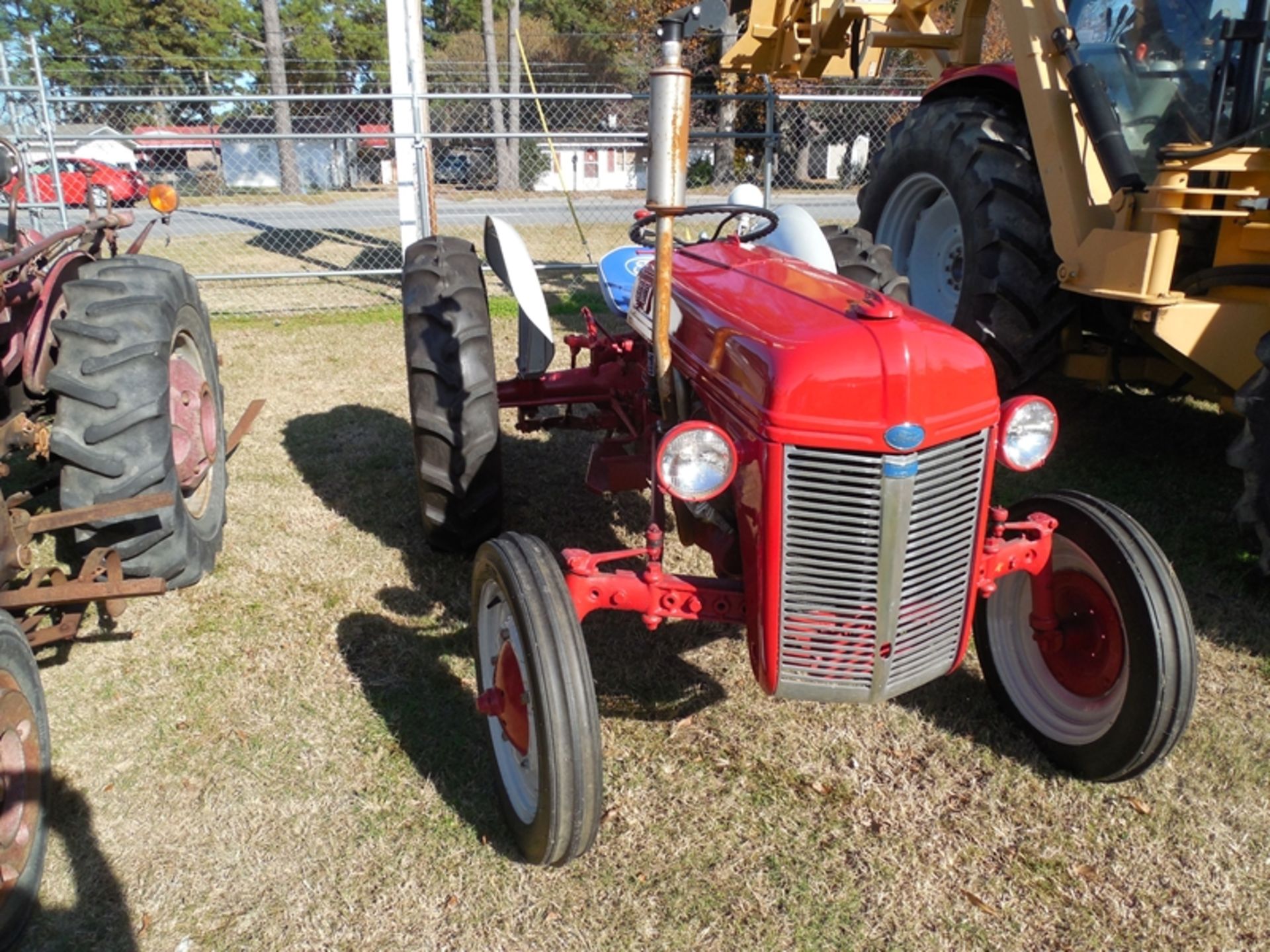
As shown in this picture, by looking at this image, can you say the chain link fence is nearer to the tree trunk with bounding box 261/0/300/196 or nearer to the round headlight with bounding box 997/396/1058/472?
the tree trunk with bounding box 261/0/300/196

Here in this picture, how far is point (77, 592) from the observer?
2.49 m

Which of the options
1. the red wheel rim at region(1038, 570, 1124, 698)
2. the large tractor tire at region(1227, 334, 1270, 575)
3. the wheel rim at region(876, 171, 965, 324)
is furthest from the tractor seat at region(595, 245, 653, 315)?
the large tractor tire at region(1227, 334, 1270, 575)

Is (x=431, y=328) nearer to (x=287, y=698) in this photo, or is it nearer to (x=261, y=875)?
(x=287, y=698)

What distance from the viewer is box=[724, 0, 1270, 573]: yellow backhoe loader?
338 cm

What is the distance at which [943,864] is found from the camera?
2.32 metres

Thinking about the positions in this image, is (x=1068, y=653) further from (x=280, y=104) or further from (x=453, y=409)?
(x=280, y=104)

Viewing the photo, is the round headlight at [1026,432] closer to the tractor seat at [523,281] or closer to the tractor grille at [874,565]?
the tractor grille at [874,565]

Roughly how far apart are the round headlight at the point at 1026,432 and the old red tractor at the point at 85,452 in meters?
2.19

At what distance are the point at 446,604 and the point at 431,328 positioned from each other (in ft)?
3.22

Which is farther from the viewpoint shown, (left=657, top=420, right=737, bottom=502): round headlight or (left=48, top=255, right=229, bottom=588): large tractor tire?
(left=48, top=255, right=229, bottom=588): large tractor tire

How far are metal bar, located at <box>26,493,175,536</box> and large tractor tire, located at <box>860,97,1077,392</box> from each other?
3204mm

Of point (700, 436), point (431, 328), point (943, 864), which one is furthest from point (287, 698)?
point (943, 864)

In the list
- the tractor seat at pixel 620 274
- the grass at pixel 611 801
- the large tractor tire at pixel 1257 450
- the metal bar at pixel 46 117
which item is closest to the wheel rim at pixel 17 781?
the grass at pixel 611 801

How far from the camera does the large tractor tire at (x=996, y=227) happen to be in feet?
13.3
